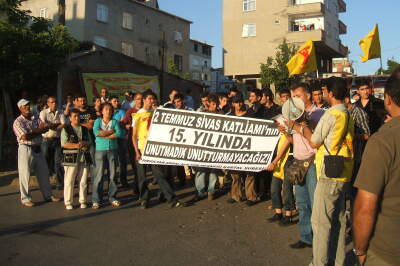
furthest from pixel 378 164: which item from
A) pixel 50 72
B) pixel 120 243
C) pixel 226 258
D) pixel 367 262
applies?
pixel 50 72

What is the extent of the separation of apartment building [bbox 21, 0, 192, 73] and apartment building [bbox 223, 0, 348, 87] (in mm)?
5345

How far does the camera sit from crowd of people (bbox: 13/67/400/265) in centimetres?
229

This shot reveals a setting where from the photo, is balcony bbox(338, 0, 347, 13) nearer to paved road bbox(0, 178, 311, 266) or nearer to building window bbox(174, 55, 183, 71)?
building window bbox(174, 55, 183, 71)

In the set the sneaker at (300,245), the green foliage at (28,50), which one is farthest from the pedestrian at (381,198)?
the green foliage at (28,50)

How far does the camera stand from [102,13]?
36.8 m

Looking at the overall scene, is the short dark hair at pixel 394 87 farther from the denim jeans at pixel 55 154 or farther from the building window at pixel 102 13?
the building window at pixel 102 13

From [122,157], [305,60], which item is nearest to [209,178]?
[122,157]

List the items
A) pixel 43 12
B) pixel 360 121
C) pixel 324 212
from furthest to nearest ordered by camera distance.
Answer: pixel 43 12, pixel 360 121, pixel 324 212

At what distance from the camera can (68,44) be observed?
1728cm

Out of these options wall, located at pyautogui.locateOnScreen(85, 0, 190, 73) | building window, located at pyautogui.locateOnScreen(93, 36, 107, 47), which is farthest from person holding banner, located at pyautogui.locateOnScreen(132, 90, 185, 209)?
building window, located at pyautogui.locateOnScreen(93, 36, 107, 47)

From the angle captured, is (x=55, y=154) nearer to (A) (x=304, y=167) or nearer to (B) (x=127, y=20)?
(A) (x=304, y=167)

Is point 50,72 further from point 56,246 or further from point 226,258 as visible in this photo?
point 226,258

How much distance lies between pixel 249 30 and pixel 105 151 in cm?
3926

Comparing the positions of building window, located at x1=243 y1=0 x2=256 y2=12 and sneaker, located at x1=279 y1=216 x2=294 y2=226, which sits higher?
building window, located at x1=243 y1=0 x2=256 y2=12
